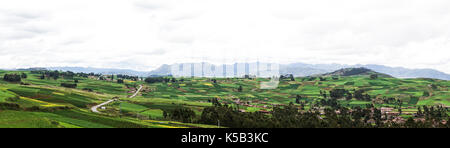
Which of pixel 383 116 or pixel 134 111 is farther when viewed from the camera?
pixel 383 116

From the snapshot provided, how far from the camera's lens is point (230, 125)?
12775cm
